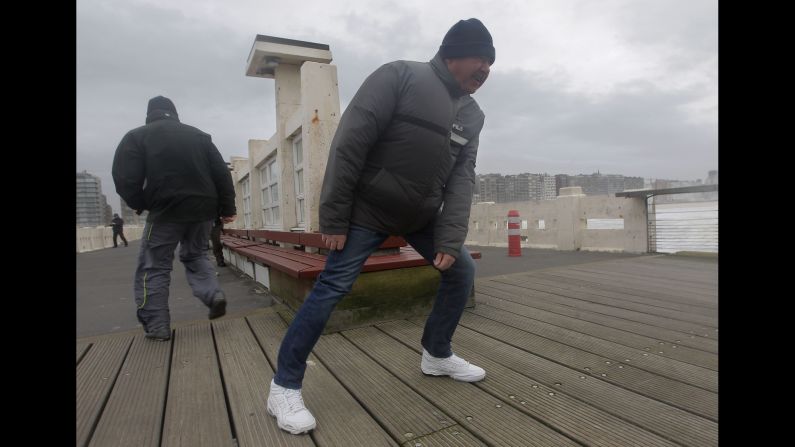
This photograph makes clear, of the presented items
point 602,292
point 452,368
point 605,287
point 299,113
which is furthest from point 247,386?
point 605,287

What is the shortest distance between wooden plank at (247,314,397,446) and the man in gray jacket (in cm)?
9

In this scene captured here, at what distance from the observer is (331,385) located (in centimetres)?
195

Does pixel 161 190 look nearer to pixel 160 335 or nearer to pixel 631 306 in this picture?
pixel 160 335

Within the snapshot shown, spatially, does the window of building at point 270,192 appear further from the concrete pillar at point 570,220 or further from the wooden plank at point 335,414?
the concrete pillar at point 570,220

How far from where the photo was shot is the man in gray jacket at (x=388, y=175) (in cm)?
155

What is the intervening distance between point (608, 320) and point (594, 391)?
1.38 m

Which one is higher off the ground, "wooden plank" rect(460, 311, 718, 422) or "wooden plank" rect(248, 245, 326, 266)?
"wooden plank" rect(248, 245, 326, 266)

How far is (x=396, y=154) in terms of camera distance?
1596mm

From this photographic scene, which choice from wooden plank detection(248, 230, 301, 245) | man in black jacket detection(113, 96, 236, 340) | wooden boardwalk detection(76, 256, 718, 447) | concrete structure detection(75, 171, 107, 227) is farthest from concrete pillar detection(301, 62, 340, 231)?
concrete structure detection(75, 171, 107, 227)

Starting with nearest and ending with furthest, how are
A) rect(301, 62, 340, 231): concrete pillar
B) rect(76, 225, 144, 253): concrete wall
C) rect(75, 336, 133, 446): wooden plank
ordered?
rect(75, 336, 133, 446): wooden plank → rect(301, 62, 340, 231): concrete pillar → rect(76, 225, 144, 253): concrete wall

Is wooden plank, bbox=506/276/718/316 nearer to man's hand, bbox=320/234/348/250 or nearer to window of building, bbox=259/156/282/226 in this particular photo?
man's hand, bbox=320/234/348/250

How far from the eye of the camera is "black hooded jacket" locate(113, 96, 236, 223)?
2.78m

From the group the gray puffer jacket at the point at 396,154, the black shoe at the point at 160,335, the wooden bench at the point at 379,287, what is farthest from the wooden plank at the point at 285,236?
the gray puffer jacket at the point at 396,154

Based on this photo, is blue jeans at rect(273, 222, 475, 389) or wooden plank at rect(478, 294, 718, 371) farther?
wooden plank at rect(478, 294, 718, 371)
